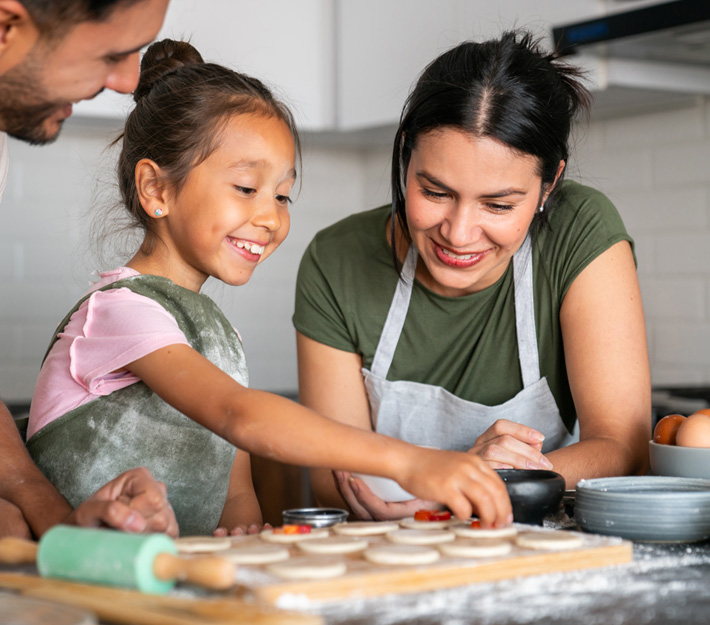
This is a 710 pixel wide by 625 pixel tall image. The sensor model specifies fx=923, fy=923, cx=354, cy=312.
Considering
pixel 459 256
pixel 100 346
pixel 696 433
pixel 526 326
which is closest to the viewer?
pixel 696 433

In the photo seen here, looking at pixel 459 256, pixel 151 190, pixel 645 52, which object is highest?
pixel 645 52

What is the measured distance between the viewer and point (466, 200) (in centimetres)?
139

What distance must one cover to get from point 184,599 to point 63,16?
23.4 inches

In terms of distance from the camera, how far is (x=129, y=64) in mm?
Answer: 1069

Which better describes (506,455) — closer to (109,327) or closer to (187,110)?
(109,327)

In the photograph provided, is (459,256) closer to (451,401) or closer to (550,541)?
(451,401)

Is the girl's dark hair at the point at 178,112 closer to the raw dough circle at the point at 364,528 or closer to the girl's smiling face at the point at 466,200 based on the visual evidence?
the girl's smiling face at the point at 466,200

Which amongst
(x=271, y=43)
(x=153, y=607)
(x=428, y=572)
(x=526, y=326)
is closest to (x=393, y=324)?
(x=526, y=326)

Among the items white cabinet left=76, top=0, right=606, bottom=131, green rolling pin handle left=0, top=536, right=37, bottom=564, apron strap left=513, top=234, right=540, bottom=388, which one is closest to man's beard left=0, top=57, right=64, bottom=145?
green rolling pin handle left=0, top=536, right=37, bottom=564

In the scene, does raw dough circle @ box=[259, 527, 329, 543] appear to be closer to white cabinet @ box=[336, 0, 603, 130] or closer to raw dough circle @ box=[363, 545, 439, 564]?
raw dough circle @ box=[363, 545, 439, 564]

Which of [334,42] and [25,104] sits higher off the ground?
[334,42]

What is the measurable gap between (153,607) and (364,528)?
30 centimetres

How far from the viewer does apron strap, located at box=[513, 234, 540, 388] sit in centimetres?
163

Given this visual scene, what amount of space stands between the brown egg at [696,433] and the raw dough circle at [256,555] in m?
0.52
